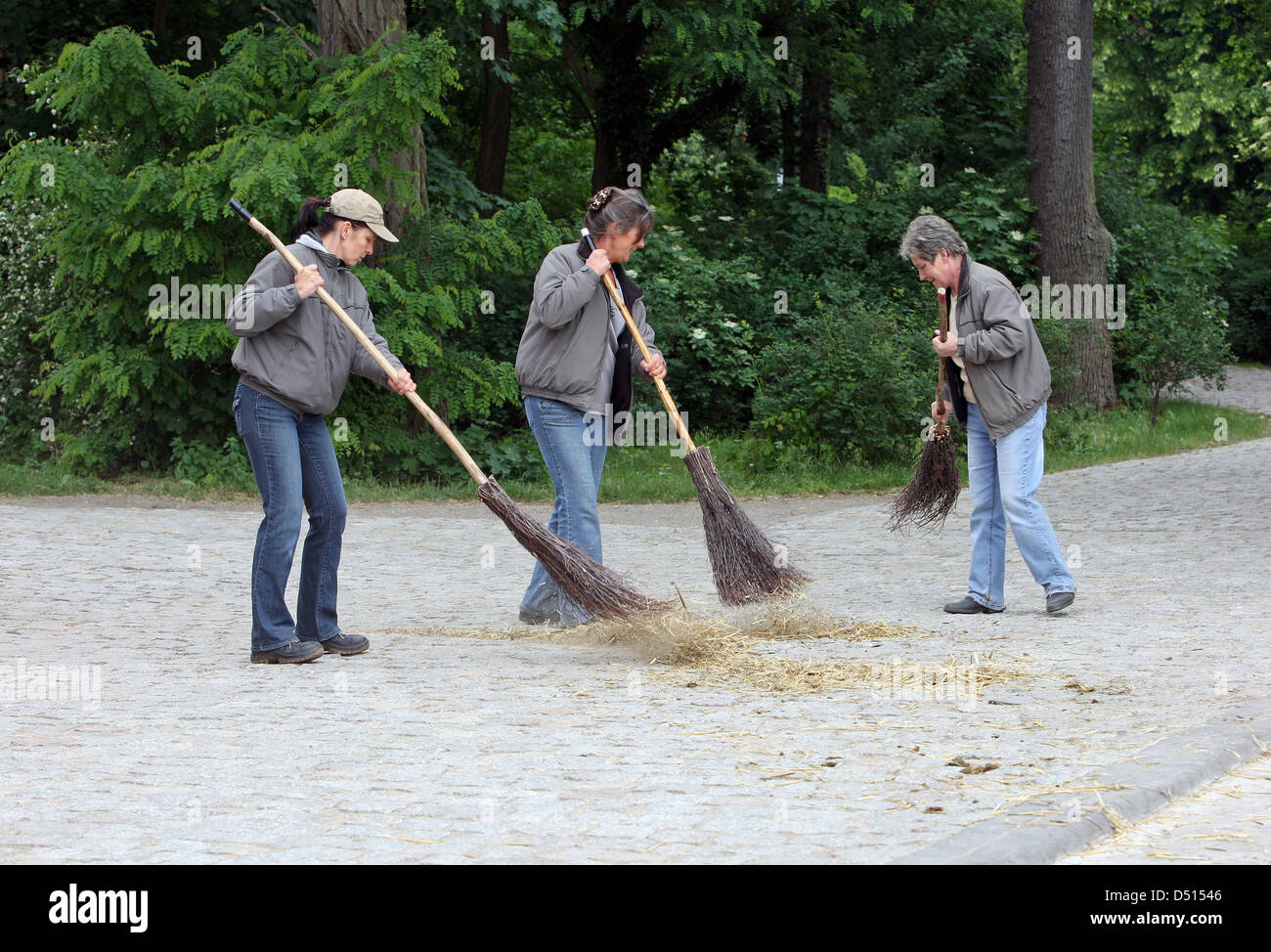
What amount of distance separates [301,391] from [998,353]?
3.51m

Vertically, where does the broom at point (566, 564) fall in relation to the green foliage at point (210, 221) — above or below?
below

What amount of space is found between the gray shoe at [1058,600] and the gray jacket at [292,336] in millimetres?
3672

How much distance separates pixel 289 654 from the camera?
6.79m

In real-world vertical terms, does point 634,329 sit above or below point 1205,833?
above

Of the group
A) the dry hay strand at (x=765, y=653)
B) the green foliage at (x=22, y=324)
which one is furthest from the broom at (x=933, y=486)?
the green foliage at (x=22, y=324)

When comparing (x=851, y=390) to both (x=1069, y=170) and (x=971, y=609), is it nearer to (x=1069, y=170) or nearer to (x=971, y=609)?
(x=1069, y=170)

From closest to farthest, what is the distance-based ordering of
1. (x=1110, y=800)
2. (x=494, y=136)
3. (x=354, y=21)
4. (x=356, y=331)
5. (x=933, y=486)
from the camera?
(x=1110, y=800) → (x=356, y=331) → (x=933, y=486) → (x=354, y=21) → (x=494, y=136)

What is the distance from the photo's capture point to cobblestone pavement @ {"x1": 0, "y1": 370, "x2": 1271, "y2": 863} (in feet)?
14.0

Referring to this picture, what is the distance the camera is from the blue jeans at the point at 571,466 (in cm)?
727

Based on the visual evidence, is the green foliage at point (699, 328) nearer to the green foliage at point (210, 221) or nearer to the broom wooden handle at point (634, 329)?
the green foliage at point (210, 221)

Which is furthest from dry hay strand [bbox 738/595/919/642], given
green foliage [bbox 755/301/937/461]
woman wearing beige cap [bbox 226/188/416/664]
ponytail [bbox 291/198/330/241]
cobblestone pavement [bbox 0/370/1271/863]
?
green foliage [bbox 755/301/937/461]

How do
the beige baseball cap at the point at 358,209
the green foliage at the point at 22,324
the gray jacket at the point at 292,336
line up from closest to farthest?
the gray jacket at the point at 292,336 → the beige baseball cap at the point at 358,209 → the green foliage at the point at 22,324

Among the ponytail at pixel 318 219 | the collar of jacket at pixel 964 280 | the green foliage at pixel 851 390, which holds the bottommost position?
the green foliage at pixel 851 390

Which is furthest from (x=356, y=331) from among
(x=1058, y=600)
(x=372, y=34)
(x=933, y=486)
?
(x=372, y=34)
